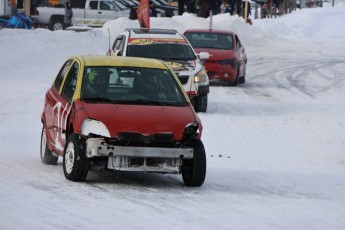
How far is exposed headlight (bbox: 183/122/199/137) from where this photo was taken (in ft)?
36.6

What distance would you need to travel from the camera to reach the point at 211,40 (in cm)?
2716

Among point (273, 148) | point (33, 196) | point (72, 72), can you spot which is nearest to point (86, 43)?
point (273, 148)

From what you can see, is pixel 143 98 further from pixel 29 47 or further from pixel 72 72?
pixel 29 47

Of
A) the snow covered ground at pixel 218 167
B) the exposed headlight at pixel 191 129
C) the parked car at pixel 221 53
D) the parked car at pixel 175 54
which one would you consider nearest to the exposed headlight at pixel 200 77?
the parked car at pixel 175 54

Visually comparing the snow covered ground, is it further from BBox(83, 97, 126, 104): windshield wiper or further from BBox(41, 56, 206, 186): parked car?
BBox(83, 97, 126, 104): windshield wiper

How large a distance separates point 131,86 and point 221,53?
14.4m

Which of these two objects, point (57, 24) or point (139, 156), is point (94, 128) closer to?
point (139, 156)

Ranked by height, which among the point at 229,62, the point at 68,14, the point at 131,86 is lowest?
the point at 68,14

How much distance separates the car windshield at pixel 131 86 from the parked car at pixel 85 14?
41113 mm

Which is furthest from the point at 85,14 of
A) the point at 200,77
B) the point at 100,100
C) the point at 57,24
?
the point at 100,100

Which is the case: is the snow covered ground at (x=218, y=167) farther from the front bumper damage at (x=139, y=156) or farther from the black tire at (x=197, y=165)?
the front bumper damage at (x=139, y=156)

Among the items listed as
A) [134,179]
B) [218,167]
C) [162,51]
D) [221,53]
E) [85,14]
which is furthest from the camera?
[85,14]

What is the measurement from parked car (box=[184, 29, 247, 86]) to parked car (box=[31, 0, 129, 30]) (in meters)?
26.1

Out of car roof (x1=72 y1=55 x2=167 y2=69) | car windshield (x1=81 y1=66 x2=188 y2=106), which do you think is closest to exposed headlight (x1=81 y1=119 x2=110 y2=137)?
car windshield (x1=81 y1=66 x2=188 y2=106)
